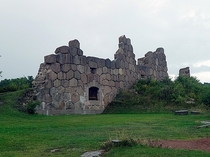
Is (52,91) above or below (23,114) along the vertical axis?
above

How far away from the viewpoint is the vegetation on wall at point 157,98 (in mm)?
20281

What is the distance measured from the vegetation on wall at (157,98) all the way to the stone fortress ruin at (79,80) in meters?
0.83

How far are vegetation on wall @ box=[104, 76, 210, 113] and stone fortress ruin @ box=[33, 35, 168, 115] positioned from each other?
83 centimetres

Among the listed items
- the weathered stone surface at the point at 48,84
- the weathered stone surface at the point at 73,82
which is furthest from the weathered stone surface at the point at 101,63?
the weathered stone surface at the point at 48,84

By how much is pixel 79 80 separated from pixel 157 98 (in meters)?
5.43

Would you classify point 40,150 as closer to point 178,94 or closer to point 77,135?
point 77,135

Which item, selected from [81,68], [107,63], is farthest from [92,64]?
[107,63]

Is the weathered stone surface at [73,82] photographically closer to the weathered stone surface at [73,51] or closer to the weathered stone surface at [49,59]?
the weathered stone surface at [73,51]

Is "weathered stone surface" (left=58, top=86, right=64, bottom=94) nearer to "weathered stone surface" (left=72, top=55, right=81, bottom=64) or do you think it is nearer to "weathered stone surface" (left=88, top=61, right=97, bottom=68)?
"weathered stone surface" (left=72, top=55, right=81, bottom=64)

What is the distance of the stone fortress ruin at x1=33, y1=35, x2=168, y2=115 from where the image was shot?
1927 centimetres

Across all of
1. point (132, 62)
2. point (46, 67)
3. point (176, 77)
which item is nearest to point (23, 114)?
point (46, 67)

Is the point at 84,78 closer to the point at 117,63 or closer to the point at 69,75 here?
the point at 69,75

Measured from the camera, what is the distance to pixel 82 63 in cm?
2081

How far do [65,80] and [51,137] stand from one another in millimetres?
10713
